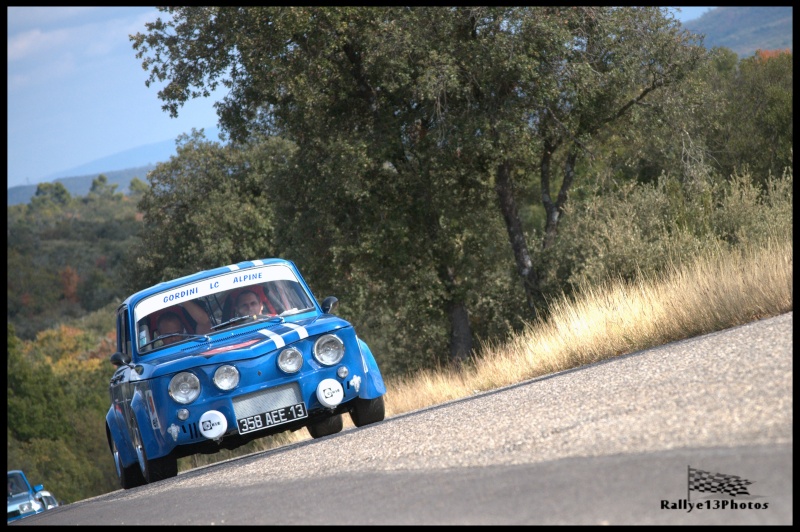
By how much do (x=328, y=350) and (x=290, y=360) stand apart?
378 millimetres

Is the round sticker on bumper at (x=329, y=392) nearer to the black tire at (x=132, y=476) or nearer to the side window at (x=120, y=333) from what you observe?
the black tire at (x=132, y=476)

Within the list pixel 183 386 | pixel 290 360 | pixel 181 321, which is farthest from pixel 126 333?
pixel 290 360

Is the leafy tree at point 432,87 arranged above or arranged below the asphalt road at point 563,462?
above

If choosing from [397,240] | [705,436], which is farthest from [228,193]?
[705,436]

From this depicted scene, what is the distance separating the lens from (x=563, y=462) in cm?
596

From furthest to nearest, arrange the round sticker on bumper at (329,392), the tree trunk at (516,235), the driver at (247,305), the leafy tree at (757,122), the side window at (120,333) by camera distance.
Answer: the leafy tree at (757,122) < the tree trunk at (516,235) < the side window at (120,333) < the driver at (247,305) < the round sticker on bumper at (329,392)

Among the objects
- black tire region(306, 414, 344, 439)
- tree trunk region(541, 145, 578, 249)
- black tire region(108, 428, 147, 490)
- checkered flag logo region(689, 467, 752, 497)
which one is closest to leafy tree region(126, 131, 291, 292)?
tree trunk region(541, 145, 578, 249)

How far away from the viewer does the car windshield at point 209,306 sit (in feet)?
35.5

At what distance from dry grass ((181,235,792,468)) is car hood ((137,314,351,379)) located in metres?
3.93

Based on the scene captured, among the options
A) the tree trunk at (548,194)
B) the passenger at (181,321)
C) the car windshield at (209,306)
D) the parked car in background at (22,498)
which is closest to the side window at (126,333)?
the car windshield at (209,306)

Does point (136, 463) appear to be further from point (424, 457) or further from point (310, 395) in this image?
point (424, 457)

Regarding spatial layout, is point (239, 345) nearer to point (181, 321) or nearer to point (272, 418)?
point (272, 418)

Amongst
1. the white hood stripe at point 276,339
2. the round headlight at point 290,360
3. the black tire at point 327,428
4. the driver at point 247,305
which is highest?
the driver at point 247,305

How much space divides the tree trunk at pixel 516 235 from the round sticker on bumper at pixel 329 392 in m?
15.0
